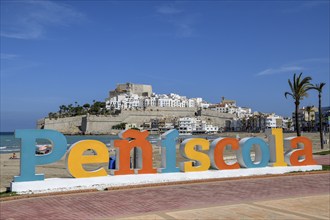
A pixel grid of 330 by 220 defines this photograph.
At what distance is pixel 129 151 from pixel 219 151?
402 cm

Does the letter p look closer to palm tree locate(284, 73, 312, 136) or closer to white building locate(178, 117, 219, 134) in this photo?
palm tree locate(284, 73, 312, 136)

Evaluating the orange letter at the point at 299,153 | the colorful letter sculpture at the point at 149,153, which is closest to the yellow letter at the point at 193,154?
the colorful letter sculpture at the point at 149,153

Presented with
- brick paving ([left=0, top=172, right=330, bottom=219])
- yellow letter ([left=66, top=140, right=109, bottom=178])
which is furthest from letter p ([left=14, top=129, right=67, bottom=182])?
brick paving ([left=0, top=172, right=330, bottom=219])

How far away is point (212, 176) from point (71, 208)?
22.7ft

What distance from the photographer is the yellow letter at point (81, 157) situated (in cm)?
1282

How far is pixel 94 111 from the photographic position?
167750mm

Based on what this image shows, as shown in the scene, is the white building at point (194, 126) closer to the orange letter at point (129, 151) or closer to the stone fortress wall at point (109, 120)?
the stone fortress wall at point (109, 120)

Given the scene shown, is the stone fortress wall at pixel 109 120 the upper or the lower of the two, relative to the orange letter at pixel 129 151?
upper

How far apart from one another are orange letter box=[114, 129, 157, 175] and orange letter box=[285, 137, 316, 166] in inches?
273

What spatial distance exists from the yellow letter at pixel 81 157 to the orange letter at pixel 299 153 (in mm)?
8977

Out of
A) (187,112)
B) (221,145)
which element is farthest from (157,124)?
(221,145)

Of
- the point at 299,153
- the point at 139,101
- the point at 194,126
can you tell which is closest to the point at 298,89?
the point at 299,153

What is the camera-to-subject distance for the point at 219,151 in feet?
51.1

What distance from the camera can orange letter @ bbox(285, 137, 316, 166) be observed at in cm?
1739
